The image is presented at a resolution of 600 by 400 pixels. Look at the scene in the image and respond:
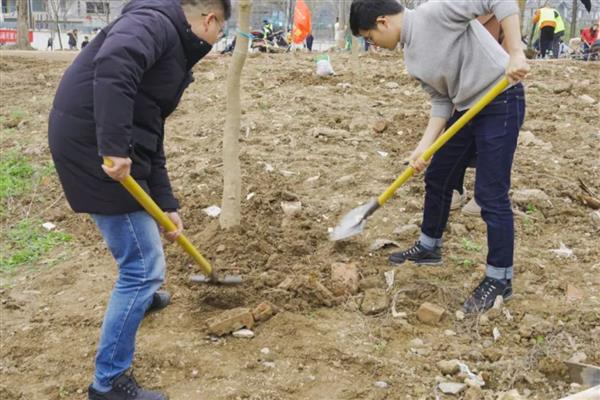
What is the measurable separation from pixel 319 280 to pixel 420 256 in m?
0.70

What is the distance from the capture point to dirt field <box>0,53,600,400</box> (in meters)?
2.96

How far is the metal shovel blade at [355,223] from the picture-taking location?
152 inches

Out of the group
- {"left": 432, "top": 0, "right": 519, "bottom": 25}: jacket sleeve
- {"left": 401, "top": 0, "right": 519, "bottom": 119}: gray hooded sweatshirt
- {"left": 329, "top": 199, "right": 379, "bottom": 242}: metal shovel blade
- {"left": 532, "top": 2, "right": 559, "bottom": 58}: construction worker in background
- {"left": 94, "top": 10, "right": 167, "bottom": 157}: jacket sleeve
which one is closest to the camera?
{"left": 94, "top": 10, "right": 167, "bottom": 157}: jacket sleeve

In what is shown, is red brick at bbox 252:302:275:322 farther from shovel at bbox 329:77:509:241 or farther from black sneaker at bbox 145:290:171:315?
shovel at bbox 329:77:509:241

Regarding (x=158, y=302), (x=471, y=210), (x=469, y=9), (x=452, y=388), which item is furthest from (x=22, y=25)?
(x=452, y=388)

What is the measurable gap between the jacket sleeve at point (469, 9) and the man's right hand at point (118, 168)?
1717 millimetres

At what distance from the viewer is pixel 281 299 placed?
3.53 metres

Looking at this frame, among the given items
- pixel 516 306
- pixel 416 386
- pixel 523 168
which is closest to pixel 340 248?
pixel 516 306

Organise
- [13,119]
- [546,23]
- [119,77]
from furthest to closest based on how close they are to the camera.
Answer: [546,23]
[13,119]
[119,77]

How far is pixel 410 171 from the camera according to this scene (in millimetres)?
3512

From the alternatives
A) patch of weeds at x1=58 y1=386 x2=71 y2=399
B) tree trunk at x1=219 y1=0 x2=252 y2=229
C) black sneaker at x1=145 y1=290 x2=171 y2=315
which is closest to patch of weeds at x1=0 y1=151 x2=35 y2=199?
tree trunk at x1=219 y1=0 x2=252 y2=229

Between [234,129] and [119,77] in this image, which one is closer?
[119,77]

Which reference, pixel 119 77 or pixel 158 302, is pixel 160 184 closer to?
pixel 119 77

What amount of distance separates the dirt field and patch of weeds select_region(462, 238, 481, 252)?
1 cm
